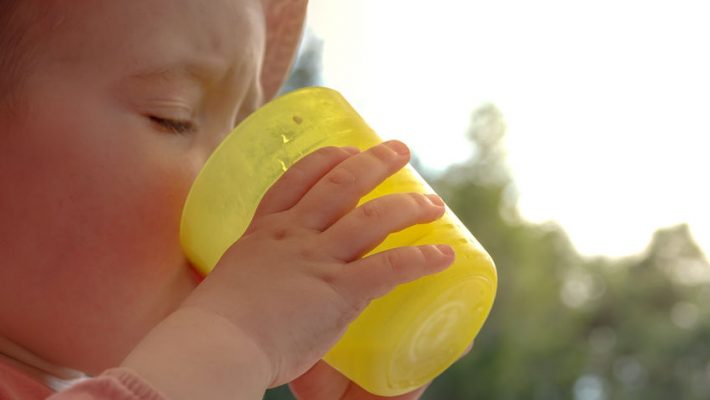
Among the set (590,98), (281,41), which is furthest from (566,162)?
(281,41)

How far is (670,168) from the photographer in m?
5.01

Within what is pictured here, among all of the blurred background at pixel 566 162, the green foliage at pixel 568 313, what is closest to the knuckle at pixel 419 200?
the blurred background at pixel 566 162

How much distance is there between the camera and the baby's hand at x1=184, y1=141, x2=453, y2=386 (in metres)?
0.54

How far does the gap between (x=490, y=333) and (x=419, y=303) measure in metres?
5.69

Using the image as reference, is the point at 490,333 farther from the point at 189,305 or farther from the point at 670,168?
the point at 189,305

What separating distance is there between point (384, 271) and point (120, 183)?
0.23 metres

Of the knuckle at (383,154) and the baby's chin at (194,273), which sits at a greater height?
the knuckle at (383,154)

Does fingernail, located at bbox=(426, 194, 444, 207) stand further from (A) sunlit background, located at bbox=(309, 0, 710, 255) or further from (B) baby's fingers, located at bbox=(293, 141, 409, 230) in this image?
(A) sunlit background, located at bbox=(309, 0, 710, 255)

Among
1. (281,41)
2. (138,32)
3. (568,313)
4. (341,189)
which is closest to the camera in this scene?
(341,189)

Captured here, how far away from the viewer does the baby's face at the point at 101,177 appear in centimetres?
66

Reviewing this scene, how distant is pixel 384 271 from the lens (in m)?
0.55

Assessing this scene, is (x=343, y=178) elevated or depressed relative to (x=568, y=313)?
elevated

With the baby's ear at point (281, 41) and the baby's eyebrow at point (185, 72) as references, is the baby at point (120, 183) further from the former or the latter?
the baby's ear at point (281, 41)

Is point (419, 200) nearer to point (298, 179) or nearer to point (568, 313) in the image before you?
point (298, 179)
